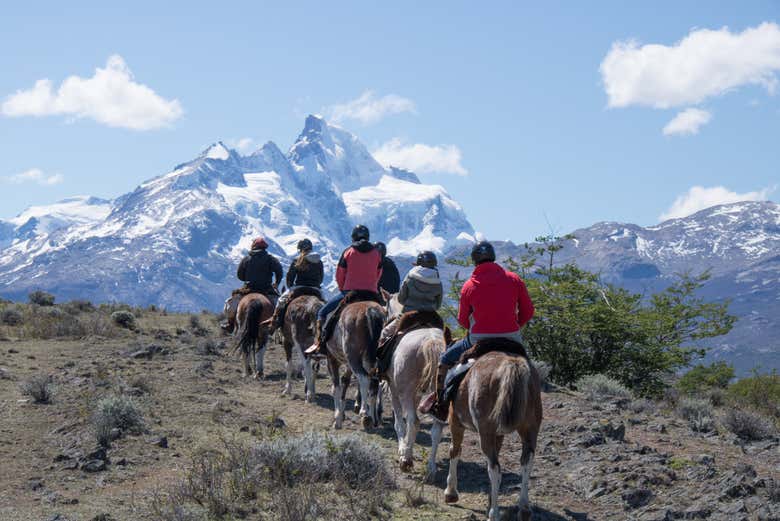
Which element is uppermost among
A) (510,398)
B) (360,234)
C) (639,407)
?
(360,234)

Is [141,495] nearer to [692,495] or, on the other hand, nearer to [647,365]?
[692,495]

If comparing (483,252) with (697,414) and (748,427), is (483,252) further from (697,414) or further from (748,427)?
(697,414)

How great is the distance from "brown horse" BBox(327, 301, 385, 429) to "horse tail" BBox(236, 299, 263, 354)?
5.81 meters

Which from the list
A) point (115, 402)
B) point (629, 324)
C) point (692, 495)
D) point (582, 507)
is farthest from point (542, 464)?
point (629, 324)

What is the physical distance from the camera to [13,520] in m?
8.64

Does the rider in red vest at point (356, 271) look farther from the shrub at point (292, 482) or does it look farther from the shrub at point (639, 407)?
the shrub at point (639, 407)

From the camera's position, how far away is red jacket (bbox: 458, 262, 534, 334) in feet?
31.3

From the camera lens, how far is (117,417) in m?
12.1

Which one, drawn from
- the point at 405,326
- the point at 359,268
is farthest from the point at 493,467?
the point at 359,268

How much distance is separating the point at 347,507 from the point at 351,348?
15.5 feet

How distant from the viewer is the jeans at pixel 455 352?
387 inches

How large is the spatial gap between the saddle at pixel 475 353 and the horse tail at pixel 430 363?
2.59 ft

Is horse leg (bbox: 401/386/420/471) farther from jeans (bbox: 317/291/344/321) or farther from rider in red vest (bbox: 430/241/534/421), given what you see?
jeans (bbox: 317/291/344/321)

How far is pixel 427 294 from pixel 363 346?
1.88 meters
